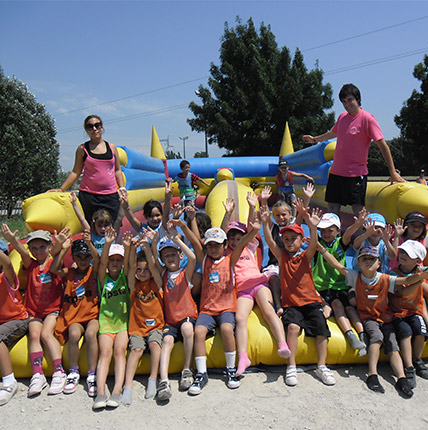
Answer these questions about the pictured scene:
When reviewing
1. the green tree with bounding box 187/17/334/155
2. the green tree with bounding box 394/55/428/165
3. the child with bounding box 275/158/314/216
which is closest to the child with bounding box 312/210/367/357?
the child with bounding box 275/158/314/216

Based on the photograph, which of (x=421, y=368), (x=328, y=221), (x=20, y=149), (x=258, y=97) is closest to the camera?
(x=421, y=368)

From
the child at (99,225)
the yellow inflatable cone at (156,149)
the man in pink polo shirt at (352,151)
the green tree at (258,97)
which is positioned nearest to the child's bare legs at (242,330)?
the child at (99,225)

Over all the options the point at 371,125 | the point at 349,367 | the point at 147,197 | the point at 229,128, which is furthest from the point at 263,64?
the point at 349,367

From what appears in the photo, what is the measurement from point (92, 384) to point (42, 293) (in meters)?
0.71

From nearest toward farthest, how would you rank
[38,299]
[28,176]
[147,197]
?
1. [38,299]
2. [147,197]
3. [28,176]

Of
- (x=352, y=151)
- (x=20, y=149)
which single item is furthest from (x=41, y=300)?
(x=20, y=149)

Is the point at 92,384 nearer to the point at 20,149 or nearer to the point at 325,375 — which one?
the point at 325,375

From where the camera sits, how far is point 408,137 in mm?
18281

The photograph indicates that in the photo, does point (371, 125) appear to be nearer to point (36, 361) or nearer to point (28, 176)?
point (36, 361)

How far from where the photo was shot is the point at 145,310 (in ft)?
7.63

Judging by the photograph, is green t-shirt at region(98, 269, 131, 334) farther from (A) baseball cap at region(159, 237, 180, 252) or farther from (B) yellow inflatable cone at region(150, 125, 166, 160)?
(B) yellow inflatable cone at region(150, 125, 166, 160)

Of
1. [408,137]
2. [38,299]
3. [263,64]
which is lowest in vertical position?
[38,299]

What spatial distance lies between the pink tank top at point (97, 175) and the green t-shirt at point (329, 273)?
1.78 m

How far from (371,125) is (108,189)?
7.22ft
